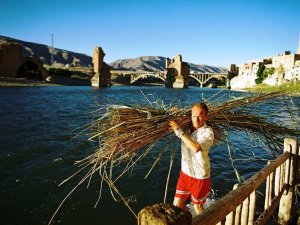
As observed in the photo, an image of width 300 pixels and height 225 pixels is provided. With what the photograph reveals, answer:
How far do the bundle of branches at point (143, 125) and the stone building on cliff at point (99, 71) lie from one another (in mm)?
112426

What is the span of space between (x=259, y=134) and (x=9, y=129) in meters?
16.6

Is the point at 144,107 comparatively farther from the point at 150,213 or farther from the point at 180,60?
the point at 180,60

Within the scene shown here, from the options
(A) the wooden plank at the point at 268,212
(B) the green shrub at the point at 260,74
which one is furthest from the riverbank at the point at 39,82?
(A) the wooden plank at the point at 268,212

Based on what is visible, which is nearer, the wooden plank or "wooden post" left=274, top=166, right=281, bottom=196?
the wooden plank

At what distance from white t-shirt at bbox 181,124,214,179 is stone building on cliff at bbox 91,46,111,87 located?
370 feet

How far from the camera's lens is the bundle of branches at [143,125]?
4.18 metres

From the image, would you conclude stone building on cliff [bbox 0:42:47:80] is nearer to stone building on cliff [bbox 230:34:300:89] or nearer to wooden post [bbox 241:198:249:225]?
stone building on cliff [bbox 230:34:300:89]

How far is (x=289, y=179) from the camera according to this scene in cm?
621

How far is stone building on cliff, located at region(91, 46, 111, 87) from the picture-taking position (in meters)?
117

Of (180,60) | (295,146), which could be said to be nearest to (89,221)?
(295,146)

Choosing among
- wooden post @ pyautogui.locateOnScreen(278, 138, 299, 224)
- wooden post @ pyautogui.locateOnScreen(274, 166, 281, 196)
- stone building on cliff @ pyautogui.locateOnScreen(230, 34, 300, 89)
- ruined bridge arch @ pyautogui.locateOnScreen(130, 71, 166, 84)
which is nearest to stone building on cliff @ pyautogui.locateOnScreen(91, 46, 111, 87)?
ruined bridge arch @ pyautogui.locateOnScreen(130, 71, 166, 84)

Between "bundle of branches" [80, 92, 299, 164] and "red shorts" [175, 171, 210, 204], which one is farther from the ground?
"bundle of branches" [80, 92, 299, 164]

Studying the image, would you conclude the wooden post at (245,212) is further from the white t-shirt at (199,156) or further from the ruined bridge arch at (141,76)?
the ruined bridge arch at (141,76)

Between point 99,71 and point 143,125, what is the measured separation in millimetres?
119539
